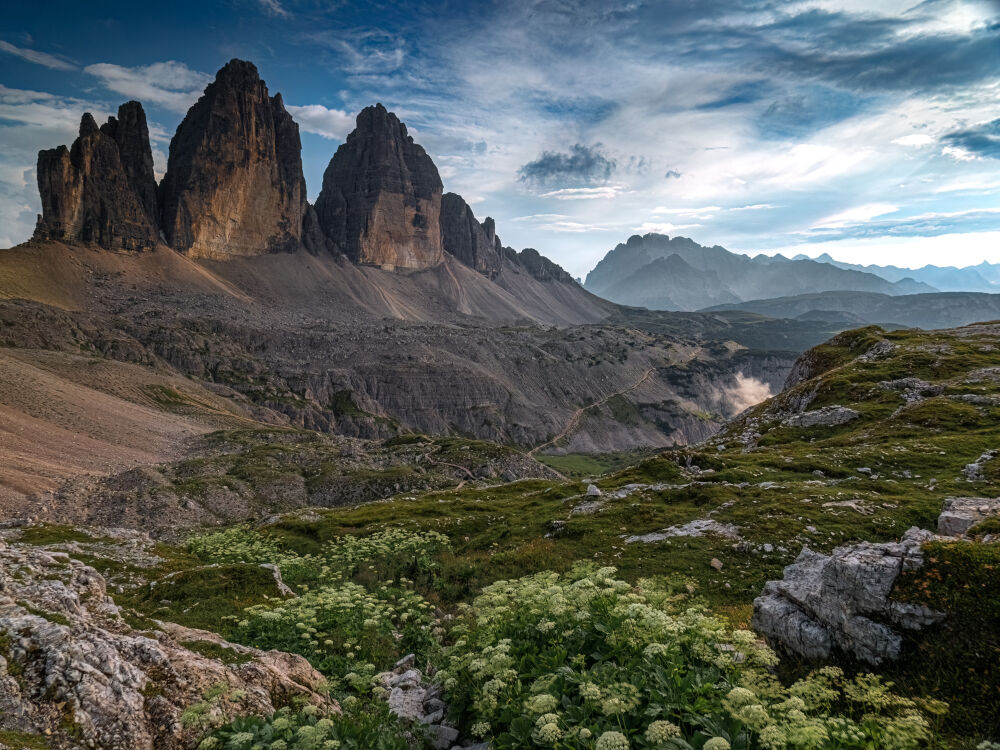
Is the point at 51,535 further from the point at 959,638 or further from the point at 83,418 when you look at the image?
the point at 83,418

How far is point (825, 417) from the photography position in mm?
52375

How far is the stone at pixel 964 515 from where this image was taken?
1795 cm

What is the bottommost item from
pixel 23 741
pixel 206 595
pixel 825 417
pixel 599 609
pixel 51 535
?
pixel 51 535

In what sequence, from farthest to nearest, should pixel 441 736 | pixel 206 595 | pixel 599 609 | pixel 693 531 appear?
pixel 693 531 → pixel 206 595 → pixel 599 609 → pixel 441 736

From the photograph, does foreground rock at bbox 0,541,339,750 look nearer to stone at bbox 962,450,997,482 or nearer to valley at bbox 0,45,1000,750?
valley at bbox 0,45,1000,750

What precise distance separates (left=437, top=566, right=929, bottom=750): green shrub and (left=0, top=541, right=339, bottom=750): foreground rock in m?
4.11

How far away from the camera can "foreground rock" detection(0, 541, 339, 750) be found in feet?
29.2

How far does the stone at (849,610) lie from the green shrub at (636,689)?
4.59 ft

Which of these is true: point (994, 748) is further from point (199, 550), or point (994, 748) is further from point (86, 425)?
point (86, 425)

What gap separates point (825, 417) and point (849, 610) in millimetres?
48795

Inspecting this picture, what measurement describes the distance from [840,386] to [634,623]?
62.3 m

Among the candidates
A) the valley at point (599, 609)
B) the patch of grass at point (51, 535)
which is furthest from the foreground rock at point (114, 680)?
the patch of grass at point (51, 535)

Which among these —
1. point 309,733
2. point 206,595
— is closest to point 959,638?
point 309,733

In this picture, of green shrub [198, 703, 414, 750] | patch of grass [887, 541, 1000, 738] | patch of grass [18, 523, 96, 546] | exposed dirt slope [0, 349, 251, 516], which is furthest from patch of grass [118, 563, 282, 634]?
exposed dirt slope [0, 349, 251, 516]
